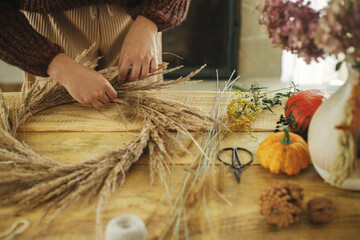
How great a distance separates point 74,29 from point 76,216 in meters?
0.80

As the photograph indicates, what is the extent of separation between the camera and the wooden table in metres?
0.55

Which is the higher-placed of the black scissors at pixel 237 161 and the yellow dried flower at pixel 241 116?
the yellow dried flower at pixel 241 116

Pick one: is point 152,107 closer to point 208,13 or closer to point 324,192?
point 324,192

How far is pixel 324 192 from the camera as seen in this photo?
0.65 m

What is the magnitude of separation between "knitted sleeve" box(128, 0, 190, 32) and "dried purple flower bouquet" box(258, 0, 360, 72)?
514 mm

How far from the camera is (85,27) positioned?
3.76ft

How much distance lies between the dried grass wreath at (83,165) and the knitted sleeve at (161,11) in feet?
0.79

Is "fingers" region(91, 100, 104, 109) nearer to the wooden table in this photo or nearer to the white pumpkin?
the wooden table

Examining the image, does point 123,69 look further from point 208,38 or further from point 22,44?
point 208,38

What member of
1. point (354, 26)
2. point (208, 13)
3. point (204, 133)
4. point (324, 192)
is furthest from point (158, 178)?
point (208, 13)

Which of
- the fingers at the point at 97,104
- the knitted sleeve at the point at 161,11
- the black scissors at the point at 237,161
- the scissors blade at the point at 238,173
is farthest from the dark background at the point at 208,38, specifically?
the scissors blade at the point at 238,173

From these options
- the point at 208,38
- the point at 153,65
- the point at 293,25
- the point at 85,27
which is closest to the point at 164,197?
the point at 293,25

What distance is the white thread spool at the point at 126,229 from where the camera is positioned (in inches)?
19.0

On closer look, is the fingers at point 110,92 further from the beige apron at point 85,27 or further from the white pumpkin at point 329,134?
the white pumpkin at point 329,134
